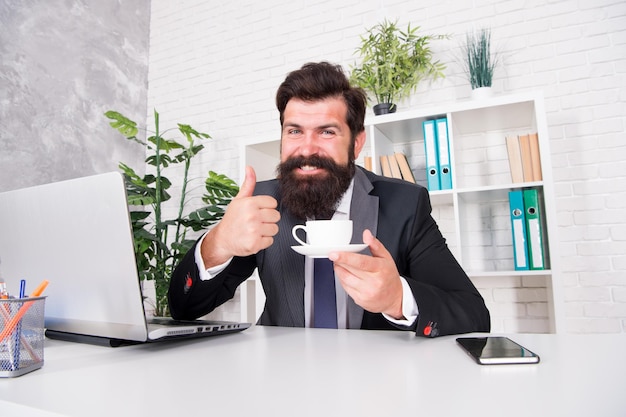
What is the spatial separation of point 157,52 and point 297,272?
122 inches

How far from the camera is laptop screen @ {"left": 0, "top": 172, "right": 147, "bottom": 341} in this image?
0.73m

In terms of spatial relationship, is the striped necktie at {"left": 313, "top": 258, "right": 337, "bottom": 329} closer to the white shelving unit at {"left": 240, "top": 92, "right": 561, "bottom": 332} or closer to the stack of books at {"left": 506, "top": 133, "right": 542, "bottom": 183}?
the white shelving unit at {"left": 240, "top": 92, "right": 561, "bottom": 332}

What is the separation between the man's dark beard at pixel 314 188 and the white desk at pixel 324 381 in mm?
743

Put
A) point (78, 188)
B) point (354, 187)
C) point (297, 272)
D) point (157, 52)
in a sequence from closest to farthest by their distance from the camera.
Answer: point (78, 188) → point (297, 272) → point (354, 187) → point (157, 52)

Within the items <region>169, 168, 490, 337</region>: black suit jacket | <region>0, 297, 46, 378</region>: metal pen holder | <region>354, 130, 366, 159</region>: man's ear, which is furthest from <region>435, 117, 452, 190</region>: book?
<region>0, 297, 46, 378</region>: metal pen holder

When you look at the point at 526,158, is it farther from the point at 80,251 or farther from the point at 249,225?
the point at 80,251

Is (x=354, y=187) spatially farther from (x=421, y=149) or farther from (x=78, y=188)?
(x=421, y=149)

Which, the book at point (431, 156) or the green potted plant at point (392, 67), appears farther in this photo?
the green potted plant at point (392, 67)

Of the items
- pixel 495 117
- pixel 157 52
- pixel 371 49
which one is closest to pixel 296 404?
pixel 495 117

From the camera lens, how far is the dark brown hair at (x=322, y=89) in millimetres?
1590

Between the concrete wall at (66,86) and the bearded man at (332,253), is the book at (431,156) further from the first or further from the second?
the concrete wall at (66,86)

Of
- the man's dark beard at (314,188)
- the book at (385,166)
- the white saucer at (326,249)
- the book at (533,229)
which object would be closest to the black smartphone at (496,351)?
the white saucer at (326,249)

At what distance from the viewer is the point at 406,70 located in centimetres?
243

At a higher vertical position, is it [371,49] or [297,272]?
[371,49]
